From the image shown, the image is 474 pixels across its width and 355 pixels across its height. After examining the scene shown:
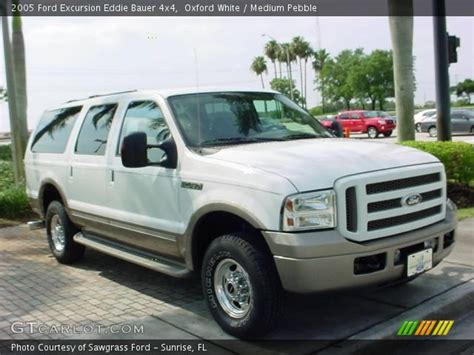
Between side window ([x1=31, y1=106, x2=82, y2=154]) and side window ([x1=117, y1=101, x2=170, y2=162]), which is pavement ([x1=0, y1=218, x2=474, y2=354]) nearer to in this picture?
side window ([x1=117, y1=101, x2=170, y2=162])

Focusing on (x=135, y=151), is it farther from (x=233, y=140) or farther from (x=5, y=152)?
(x=5, y=152)

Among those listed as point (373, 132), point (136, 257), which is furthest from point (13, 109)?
point (373, 132)

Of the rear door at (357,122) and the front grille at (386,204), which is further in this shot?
the rear door at (357,122)

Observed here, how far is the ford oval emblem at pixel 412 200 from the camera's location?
4.09m

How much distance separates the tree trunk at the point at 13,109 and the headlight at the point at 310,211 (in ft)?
28.4

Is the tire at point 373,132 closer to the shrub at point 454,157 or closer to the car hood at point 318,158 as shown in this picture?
the shrub at point 454,157

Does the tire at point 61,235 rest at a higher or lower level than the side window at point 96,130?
lower

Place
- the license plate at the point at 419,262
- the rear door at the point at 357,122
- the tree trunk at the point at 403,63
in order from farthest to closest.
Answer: the rear door at the point at 357,122 → the tree trunk at the point at 403,63 → the license plate at the point at 419,262

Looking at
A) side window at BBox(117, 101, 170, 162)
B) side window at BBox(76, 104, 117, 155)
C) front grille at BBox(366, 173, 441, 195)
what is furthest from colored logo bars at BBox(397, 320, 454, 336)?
side window at BBox(76, 104, 117, 155)

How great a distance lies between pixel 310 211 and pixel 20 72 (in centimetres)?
949

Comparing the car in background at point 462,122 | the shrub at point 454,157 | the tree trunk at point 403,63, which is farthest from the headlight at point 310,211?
the car in background at point 462,122

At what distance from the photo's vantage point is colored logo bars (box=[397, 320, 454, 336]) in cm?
425

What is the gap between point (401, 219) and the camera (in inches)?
161

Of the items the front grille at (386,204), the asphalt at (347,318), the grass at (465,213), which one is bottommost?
the asphalt at (347,318)
